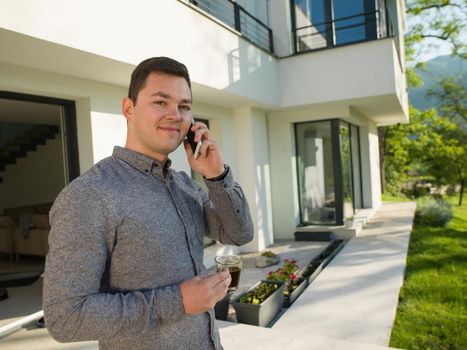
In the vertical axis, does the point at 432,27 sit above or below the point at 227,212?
above

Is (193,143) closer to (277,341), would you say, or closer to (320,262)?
(277,341)

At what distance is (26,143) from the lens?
30.5 feet

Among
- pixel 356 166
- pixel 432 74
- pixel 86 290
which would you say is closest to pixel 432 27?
pixel 432 74

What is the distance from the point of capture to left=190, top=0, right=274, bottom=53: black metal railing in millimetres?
6465

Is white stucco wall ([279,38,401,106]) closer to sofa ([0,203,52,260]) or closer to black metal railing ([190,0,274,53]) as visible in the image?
black metal railing ([190,0,274,53])

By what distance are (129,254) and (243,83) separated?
5.28m

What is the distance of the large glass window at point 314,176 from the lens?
8.62m

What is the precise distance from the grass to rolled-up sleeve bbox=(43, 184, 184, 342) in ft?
10.4

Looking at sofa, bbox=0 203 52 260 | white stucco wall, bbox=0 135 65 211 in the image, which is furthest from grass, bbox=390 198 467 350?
white stucco wall, bbox=0 135 65 211

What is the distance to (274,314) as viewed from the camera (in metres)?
4.06

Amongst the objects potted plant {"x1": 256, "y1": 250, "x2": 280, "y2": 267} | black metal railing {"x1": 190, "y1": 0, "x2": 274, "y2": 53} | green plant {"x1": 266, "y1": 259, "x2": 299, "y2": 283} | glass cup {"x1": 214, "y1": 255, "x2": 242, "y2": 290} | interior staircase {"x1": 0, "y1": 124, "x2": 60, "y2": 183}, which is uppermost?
black metal railing {"x1": 190, "y1": 0, "x2": 274, "y2": 53}

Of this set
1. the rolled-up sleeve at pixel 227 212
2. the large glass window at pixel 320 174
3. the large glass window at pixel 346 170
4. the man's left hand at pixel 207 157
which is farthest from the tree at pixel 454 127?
the man's left hand at pixel 207 157

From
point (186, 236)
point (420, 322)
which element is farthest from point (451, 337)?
point (186, 236)

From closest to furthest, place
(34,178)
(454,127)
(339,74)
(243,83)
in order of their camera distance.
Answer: (243,83)
(339,74)
(34,178)
(454,127)
